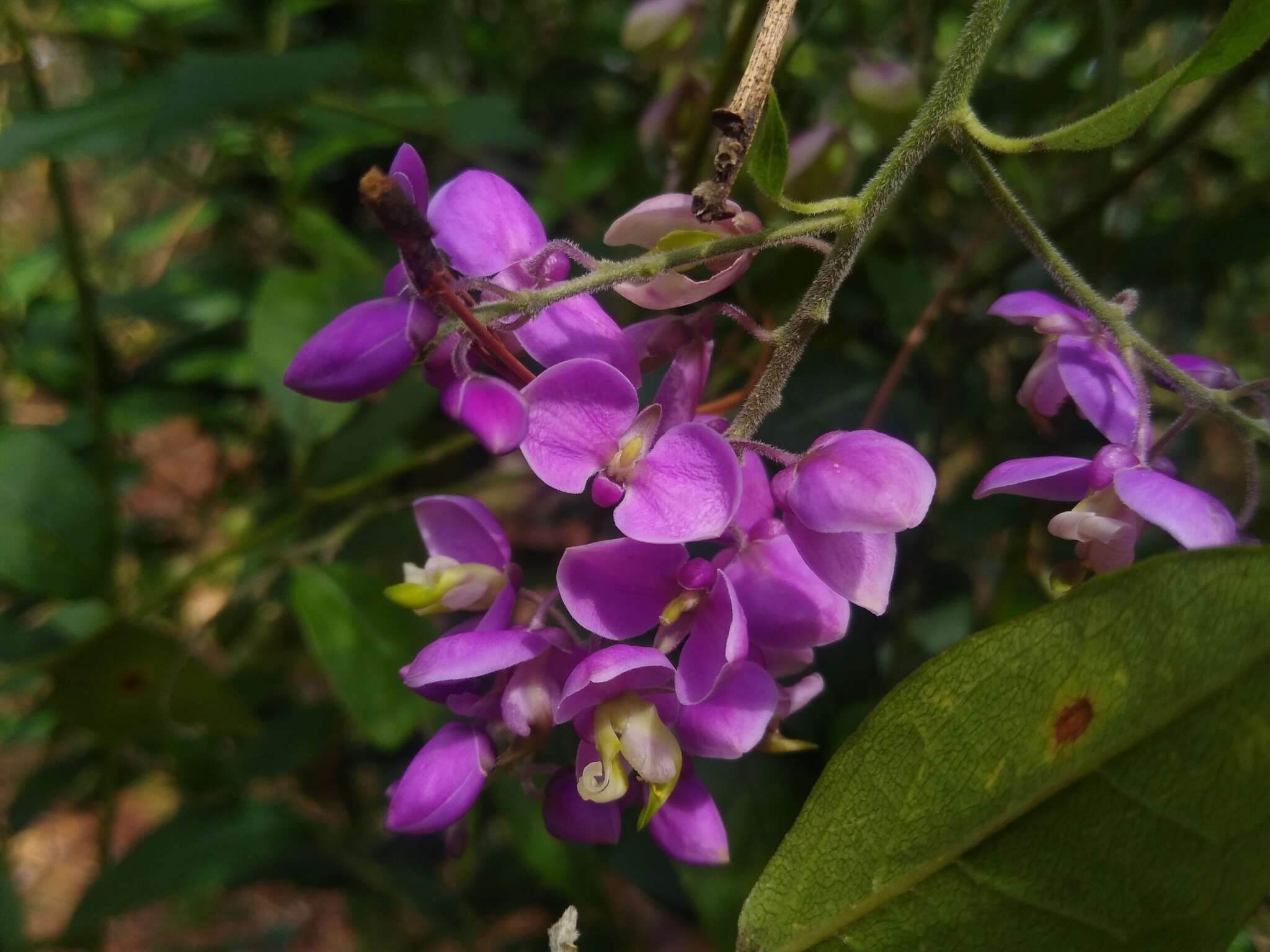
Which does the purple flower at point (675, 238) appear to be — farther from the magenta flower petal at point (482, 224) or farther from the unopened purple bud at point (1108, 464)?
the unopened purple bud at point (1108, 464)

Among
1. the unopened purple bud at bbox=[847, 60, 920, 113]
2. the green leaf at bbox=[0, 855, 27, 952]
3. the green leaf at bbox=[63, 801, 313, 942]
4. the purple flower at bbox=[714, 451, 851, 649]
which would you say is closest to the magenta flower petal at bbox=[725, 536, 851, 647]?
the purple flower at bbox=[714, 451, 851, 649]

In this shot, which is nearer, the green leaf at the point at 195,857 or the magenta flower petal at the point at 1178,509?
the magenta flower petal at the point at 1178,509

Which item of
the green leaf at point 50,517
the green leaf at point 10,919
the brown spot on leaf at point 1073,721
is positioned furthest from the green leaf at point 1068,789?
the green leaf at point 10,919

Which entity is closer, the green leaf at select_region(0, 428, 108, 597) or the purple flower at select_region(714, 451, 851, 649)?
the purple flower at select_region(714, 451, 851, 649)

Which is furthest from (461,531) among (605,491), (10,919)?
(10,919)

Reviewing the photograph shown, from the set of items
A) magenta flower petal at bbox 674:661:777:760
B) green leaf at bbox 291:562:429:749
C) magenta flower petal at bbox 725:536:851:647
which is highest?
magenta flower petal at bbox 725:536:851:647

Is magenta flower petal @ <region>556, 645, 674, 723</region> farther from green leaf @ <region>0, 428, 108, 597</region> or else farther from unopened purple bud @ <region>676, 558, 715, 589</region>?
green leaf @ <region>0, 428, 108, 597</region>
